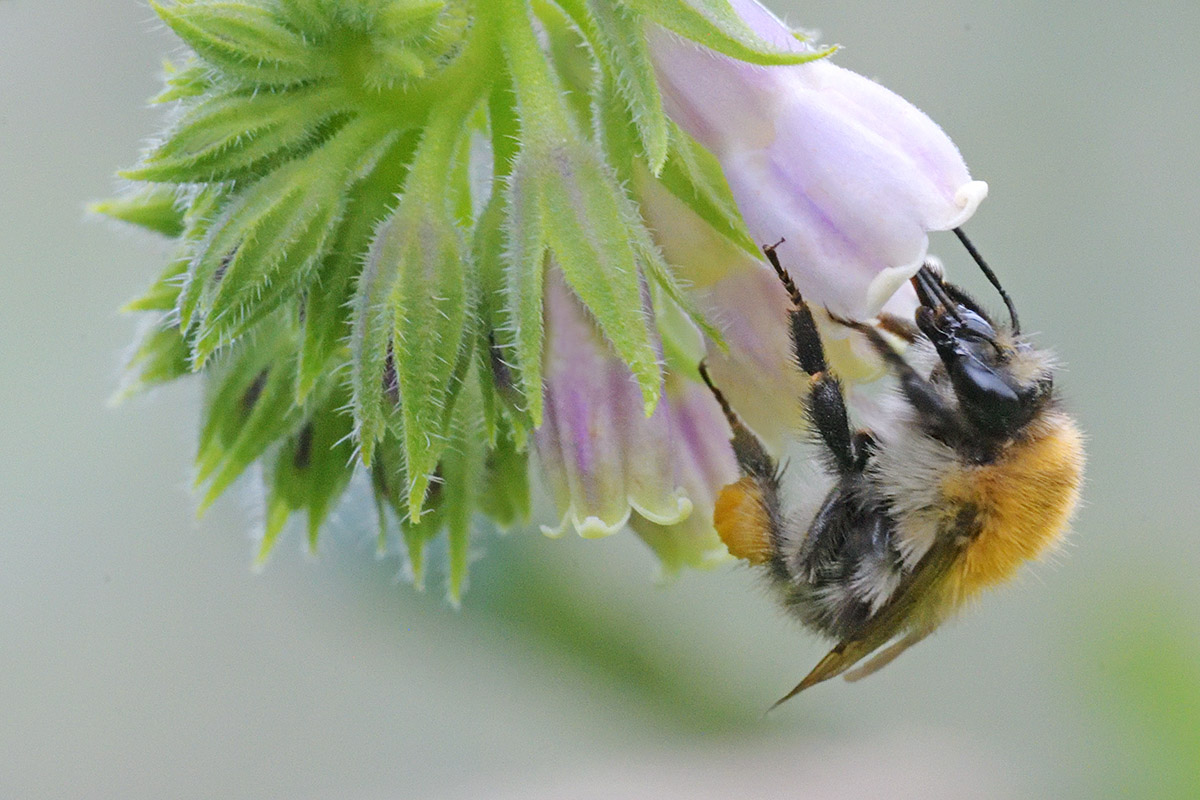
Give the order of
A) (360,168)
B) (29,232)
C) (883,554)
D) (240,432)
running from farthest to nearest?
1. (29,232)
2. (240,432)
3. (883,554)
4. (360,168)

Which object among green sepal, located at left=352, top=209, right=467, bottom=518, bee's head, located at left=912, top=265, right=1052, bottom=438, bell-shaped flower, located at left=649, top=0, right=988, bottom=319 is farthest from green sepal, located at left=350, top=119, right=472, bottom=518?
bee's head, located at left=912, top=265, right=1052, bottom=438

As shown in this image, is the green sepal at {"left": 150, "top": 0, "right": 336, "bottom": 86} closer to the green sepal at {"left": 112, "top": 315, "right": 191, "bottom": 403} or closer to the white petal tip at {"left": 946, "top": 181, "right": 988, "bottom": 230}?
the green sepal at {"left": 112, "top": 315, "right": 191, "bottom": 403}

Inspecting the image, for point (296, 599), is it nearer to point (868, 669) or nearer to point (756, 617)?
point (756, 617)

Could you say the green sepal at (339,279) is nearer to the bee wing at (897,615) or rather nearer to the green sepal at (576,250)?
the green sepal at (576,250)

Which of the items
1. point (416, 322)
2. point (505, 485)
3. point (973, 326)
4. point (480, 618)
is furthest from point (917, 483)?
point (480, 618)

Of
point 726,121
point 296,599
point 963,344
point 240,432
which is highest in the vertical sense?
point 726,121

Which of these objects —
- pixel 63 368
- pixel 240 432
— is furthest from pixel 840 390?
pixel 63 368

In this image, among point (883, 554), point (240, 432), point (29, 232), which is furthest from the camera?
point (29, 232)
